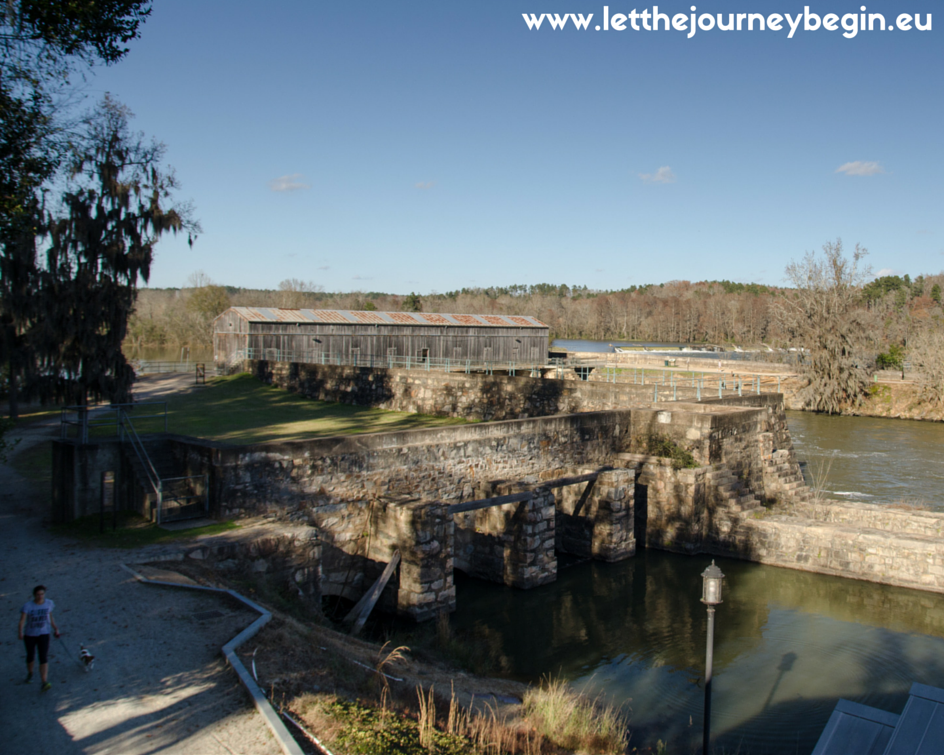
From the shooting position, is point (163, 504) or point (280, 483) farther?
point (280, 483)

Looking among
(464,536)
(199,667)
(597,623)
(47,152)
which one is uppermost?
(47,152)

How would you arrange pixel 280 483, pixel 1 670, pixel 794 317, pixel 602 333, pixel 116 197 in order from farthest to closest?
1. pixel 602 333
2. pixel 794 317
3. pixel 116 197
4. pixel 280 483
5. pixel 1 670

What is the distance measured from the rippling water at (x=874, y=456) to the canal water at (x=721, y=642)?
7.86m

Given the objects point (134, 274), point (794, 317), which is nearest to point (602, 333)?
point (794, 317)

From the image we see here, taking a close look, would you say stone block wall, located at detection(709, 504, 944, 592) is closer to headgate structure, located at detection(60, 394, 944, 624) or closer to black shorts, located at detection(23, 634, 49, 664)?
headgate structure, located at detection(60, 394, 944, 624)

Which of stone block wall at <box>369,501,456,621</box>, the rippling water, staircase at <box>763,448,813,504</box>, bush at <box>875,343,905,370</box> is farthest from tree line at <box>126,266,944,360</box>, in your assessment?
stone block wall at <box>369,501,456,621</box>

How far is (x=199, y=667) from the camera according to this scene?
20.0 feet

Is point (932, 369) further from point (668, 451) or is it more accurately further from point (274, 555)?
point (274, 555)

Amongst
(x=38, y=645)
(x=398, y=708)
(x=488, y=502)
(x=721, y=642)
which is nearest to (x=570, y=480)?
(x=488, y=502)

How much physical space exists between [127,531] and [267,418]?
8.92 metres

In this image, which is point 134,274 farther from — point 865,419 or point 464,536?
point 865,419

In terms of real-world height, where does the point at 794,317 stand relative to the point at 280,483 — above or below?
above

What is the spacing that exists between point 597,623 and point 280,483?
6.07 m

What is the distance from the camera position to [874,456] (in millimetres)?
26438
